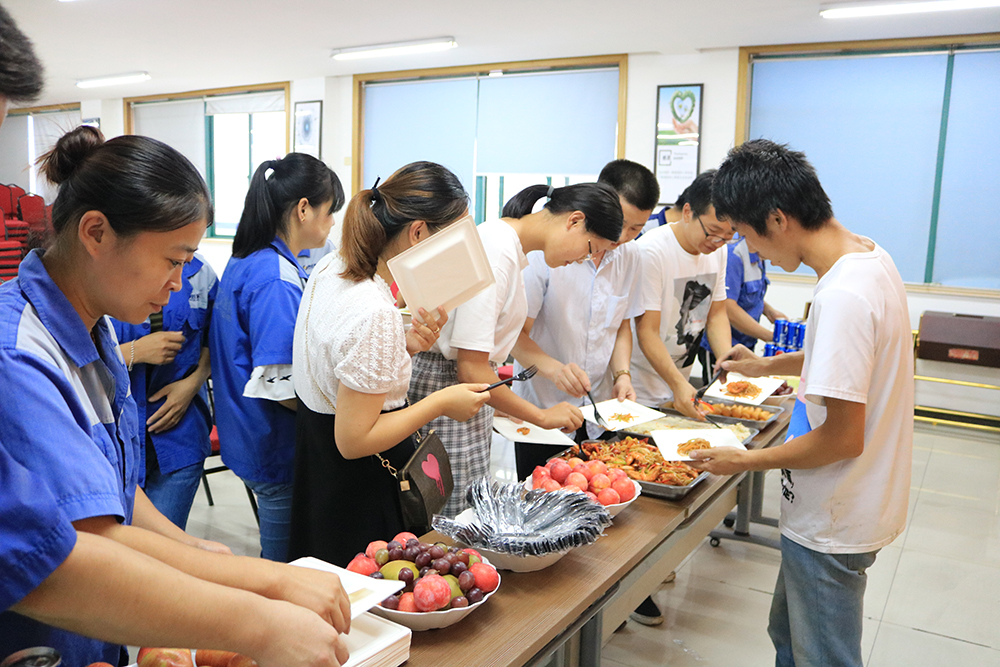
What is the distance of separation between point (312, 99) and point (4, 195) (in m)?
3.37

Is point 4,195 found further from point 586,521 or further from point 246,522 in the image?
point 586,521

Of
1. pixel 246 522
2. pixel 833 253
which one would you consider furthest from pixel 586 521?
pixel 246 522

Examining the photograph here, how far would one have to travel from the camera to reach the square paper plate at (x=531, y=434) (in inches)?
79.5

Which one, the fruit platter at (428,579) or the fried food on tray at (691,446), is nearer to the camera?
the fruit platter at (428,579)

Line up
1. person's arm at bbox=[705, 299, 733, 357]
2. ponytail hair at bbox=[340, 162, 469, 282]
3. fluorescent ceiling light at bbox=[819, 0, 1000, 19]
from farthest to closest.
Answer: fluorescent ceiling light at bbox=[819, 0, 1000, 19] → person's arm at bbox=[705, 299, 733, 357] → ponytail hair at bbox=[340, 162, 469, 282]

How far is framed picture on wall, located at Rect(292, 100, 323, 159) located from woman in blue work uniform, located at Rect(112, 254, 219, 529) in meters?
6.62

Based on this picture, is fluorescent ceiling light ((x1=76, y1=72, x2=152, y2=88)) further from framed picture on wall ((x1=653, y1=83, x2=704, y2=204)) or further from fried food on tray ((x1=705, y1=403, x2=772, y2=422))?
fried food on tray ((x1=705, y1=403, x2=772, y2=422))

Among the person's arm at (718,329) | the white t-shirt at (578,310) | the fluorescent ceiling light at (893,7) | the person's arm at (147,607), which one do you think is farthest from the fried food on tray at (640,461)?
the fluorescent ceiling light at (893,7)

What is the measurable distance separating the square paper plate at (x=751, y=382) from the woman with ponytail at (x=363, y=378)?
4.78ft

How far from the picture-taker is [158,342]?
6.68 ft

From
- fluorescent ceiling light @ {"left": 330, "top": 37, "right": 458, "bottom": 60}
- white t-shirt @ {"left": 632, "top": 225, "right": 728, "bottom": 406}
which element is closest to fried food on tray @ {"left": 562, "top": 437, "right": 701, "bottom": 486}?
white t-shirt @ {"left": 632, "top": 225, "right": 728, "bottom": 406}

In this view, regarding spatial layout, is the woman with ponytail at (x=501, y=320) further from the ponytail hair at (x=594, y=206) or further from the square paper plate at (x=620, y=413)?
the square paper plate at (x=620, y=413)

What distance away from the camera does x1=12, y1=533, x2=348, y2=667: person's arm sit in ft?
2.28

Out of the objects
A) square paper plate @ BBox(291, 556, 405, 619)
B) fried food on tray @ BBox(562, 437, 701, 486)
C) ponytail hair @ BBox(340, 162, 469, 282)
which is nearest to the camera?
square paper plate @ BBox(291, 556, 405, 619)
